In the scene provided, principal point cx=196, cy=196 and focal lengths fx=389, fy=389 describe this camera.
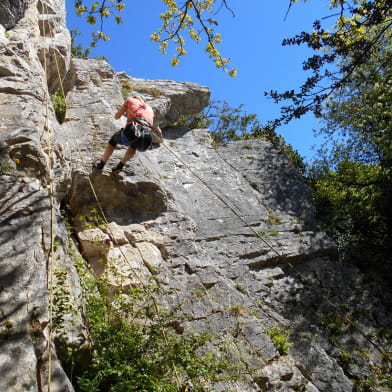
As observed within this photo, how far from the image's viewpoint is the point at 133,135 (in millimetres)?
6062

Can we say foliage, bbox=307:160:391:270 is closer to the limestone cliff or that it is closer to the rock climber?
the limestone cliff

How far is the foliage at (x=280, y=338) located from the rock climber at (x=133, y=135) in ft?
10.9

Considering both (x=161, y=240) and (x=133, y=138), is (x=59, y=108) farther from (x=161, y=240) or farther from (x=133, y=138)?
(x=161, y=240)

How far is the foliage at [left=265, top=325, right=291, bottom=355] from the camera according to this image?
5.11 m

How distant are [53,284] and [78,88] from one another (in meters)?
6.04

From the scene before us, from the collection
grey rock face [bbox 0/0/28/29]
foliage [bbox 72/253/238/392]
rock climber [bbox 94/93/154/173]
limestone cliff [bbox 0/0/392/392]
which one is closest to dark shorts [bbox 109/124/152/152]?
rock climber [bbox 94/93/154/173]

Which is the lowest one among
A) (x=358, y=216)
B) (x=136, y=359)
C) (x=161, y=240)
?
(x=136, y=359)

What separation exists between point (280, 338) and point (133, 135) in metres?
3.64

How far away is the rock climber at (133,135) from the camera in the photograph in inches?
239

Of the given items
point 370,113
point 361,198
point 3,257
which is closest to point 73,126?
point 3,257

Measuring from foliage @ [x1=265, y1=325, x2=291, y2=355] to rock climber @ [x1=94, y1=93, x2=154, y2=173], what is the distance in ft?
10.9

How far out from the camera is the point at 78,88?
Result: 859 cm

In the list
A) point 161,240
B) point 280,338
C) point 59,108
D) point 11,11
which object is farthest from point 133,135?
point 280,338

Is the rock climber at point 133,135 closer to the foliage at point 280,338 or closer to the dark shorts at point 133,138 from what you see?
the dark shorts at point 133,138
